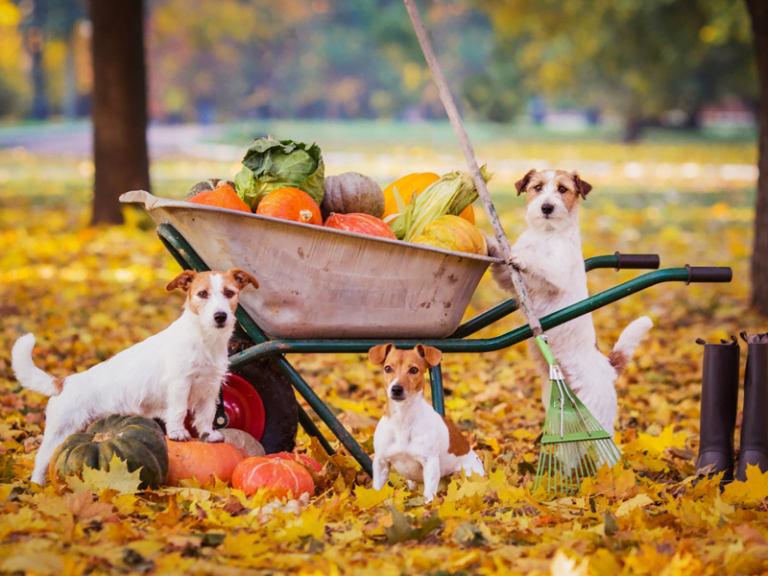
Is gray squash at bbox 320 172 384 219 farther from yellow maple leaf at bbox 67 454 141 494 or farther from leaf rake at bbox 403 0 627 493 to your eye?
yellow maple leaf at bbox 67 454 141 494

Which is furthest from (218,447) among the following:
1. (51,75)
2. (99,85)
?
(51,75)

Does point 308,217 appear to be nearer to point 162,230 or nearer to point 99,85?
point 162,230

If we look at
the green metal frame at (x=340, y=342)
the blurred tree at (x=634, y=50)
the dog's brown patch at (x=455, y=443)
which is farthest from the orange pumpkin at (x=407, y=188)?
the blurred tree at (x=634, y=50)

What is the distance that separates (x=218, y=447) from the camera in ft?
10.6

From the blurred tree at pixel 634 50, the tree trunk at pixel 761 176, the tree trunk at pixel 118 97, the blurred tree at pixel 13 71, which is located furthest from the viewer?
the blurred tree at pixel 13 71

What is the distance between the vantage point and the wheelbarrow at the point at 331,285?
310cm

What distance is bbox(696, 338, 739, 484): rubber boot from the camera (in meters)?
3.53

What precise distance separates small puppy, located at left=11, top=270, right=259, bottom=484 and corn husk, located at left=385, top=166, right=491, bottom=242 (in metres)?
0.85

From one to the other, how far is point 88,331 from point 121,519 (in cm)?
363

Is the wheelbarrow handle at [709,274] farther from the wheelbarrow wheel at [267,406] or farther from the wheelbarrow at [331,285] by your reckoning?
the wheelbarrow wheel at [267,406]

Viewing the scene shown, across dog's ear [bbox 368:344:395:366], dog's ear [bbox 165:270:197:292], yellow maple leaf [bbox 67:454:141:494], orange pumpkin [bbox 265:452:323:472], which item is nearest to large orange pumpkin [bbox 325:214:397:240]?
dog's ear [bbox 368:344:395:366]

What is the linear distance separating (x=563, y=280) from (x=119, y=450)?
1.96 metres

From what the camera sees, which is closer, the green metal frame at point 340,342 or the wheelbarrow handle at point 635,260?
the green metal frame at point 340,342

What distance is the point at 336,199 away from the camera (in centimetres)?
366
